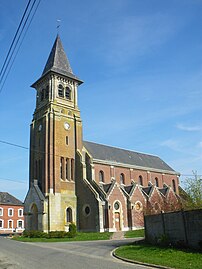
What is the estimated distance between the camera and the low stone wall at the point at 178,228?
1523 cm

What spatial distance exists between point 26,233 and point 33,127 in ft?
56.7

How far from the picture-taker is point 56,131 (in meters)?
42.6

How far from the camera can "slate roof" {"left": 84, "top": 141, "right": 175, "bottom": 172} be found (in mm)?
48938

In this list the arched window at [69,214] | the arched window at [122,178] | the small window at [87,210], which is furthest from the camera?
the arched window at [122,178]

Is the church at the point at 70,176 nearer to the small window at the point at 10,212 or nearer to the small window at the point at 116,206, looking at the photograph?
the small window at the point at 116,206

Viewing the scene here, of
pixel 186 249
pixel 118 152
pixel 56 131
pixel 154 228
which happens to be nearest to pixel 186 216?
pixel 186 249

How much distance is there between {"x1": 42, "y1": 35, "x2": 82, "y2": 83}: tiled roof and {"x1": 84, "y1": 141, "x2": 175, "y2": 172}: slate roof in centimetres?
1261

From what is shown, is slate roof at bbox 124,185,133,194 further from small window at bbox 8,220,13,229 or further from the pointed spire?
small window at bbox 8,220,13,229

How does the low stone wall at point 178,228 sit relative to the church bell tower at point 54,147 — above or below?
below

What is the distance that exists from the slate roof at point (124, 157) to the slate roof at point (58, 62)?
1231cm

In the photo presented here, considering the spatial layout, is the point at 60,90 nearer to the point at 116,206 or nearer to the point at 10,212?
the point at 116,206

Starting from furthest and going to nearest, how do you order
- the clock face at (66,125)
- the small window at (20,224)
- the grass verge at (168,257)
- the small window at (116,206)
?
1. the small window at (20,224)
2. the clock face at (66,125)
3. the small window at (116,206)
4. the grass verge at (168,257)

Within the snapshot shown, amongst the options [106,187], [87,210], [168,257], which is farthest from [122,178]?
[168,257]

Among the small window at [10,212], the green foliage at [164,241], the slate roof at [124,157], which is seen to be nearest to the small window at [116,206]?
the slate roof at [124,157]
